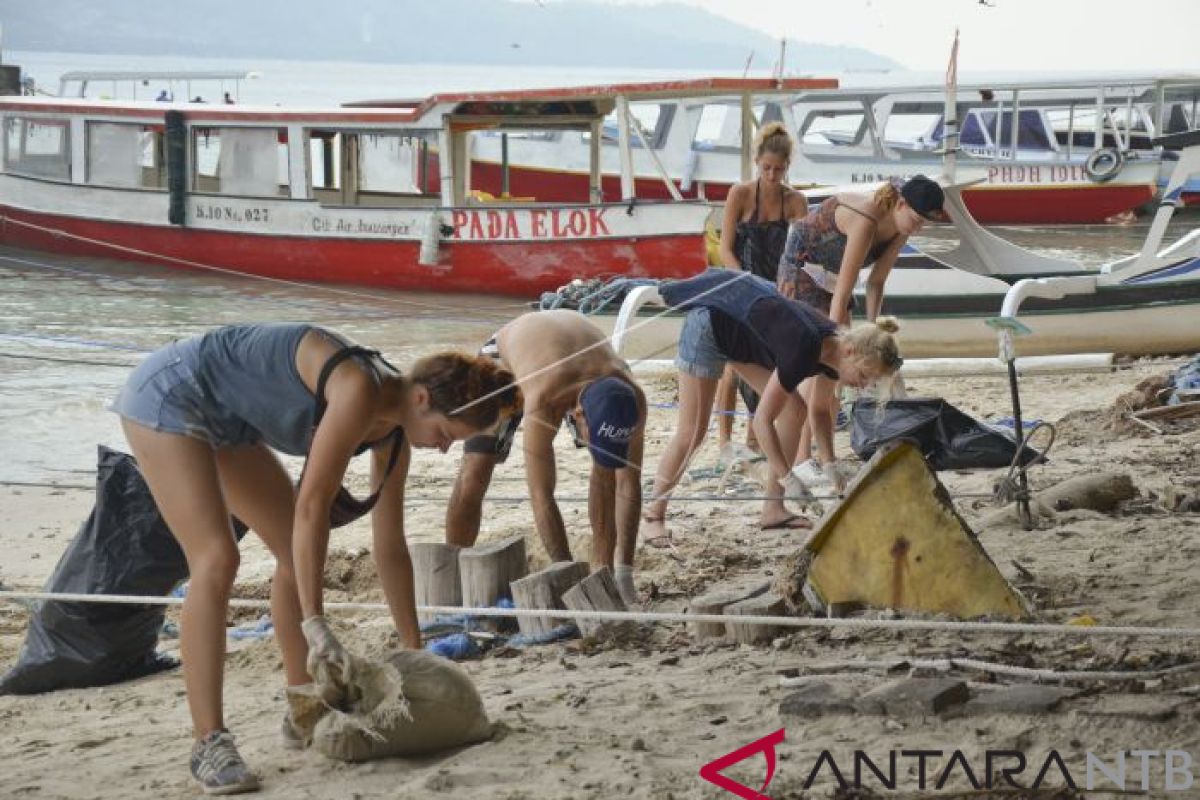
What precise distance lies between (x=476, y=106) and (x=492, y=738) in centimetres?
1413

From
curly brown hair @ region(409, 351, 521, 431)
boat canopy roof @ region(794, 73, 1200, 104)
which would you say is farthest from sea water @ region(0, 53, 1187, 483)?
curly brown hair @ region(409, 351, 521, 431)

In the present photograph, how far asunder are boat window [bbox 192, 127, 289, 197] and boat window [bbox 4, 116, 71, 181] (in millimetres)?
2144

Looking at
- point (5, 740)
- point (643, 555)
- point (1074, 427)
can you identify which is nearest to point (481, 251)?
point (1074, 427)

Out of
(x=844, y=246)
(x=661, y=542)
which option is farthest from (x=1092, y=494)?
(x=844, y=246)

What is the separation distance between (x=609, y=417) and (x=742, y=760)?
77.3 inches

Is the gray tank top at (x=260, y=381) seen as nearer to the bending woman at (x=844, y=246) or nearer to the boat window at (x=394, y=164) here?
the bending woman at (x=844, y=246)

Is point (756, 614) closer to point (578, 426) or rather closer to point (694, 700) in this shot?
point (694, 700)

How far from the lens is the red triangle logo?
3684 mm

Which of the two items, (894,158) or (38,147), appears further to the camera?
(894,158)

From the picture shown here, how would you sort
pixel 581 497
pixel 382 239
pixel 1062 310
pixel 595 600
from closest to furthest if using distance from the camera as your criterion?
pixel 595 600 → pixel 581 497 → pixel 1062 310 → pixel 382 239

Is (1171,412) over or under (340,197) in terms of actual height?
under

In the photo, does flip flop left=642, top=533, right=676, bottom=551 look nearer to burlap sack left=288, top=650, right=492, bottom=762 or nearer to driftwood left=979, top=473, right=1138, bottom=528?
driftwood left=979, top=473, right=1138, bottom=528

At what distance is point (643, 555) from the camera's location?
6797 millimetres

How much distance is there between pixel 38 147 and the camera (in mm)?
21453
